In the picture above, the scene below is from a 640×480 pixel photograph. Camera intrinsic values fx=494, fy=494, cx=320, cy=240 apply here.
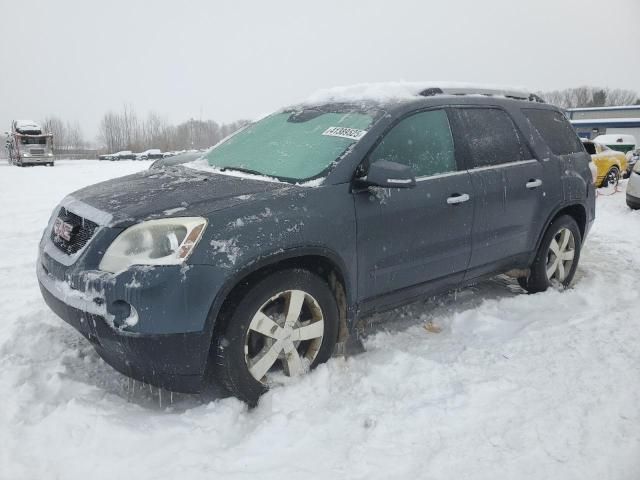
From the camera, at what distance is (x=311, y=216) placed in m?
2.73

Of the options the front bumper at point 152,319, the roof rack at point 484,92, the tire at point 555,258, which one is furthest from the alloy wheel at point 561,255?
the front bumper at point 152,319

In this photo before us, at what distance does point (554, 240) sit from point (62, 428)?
4.07m

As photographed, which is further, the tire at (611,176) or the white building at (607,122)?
the white building at (607,122)

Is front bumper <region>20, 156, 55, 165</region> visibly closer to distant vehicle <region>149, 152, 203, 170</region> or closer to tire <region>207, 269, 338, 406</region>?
distant vehicle <region>149, 152, 203, 170</region>

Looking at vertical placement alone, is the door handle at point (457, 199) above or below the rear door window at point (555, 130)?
below

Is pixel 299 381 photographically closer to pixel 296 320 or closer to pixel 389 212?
pixel 296 320

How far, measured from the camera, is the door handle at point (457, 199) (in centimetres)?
339

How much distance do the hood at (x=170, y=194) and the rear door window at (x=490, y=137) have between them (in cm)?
161

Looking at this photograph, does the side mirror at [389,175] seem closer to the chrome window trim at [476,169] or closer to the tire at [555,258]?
the chrome window trim at [476,169]

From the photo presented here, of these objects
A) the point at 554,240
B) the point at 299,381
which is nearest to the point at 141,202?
the point at 299,381

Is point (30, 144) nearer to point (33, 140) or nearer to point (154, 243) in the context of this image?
point (33, 140)

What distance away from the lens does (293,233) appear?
8.64ft

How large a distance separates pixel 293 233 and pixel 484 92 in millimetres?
2380

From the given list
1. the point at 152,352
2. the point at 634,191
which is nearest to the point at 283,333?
the point at 152,352
